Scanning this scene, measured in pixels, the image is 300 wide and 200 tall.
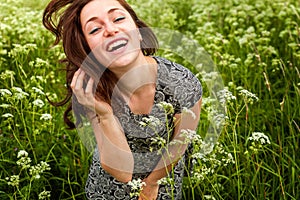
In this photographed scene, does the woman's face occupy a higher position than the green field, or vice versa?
the woman's face

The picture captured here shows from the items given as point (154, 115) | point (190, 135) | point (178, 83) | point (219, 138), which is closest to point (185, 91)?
point (178, 83)

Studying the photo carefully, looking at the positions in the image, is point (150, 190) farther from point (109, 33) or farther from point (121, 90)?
point (109, 33)

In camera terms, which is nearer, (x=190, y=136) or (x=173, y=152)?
(x=190, y=136)

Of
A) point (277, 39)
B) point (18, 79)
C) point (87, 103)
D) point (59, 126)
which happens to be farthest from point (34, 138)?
point (277, 39)

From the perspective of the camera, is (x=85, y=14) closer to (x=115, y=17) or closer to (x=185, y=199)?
(x=115, y=17)

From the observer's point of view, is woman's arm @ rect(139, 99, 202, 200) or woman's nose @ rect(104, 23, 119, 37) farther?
woman's arm @ rect(139, 99, 202, 200)

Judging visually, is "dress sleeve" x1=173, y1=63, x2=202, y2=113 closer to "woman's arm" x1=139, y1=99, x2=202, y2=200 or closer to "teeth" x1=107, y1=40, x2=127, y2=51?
"woman's arm" x1=139, y1=99, x2=202, y2=200

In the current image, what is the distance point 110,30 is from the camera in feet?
5.74

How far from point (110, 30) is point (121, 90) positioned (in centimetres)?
28

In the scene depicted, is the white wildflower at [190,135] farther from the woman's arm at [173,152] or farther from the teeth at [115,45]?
the teeth at [115,45]

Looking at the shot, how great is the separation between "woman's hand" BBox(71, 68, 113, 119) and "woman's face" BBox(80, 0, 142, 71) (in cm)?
10

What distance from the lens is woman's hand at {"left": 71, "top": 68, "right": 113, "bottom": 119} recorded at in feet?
5.58

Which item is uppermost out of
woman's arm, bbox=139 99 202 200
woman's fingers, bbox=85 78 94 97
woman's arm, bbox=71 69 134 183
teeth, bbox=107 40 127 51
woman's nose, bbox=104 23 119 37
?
woman's nose, bbox=104 23 119 37

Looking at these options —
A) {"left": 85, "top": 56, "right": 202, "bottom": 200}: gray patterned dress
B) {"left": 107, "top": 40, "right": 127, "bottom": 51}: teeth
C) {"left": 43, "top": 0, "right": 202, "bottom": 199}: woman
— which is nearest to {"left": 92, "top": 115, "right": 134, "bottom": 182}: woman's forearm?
{"left": 43, "top": 0, "right": 202, "bottom": 199}: woman
